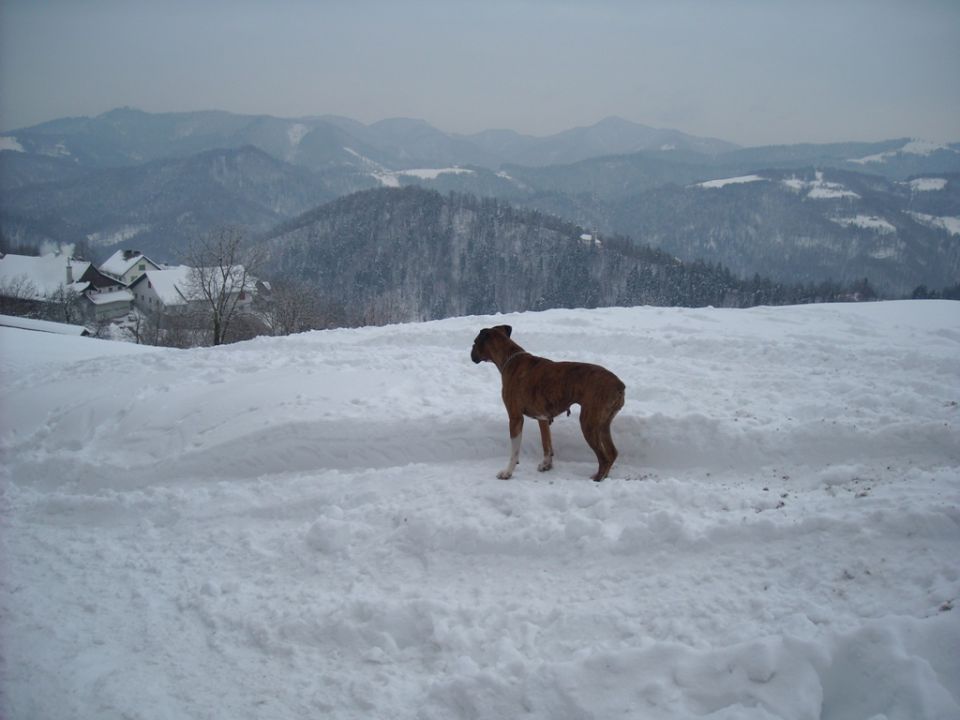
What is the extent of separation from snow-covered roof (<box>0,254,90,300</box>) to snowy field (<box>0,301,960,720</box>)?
75.5 m

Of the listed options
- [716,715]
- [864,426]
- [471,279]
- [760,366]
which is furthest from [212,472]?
[471,279]

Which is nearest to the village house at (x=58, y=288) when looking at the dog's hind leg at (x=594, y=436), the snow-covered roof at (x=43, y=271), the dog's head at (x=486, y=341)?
the snow-covered roof at (x=43, y=271)

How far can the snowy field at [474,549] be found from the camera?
12.0 feet

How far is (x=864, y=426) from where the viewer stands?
700 cm

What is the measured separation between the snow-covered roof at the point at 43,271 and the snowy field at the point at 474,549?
75519mm

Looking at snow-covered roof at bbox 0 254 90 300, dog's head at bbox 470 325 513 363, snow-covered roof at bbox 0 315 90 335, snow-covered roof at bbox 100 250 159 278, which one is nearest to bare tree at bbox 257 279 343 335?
snow-covered roof at bbox 0 315 90 335

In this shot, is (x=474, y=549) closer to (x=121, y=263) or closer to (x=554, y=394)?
(x=554, y=394)

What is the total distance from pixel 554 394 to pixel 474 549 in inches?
79.7

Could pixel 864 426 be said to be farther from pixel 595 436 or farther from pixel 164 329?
pixel 164 329

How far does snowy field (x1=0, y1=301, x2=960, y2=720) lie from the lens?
3.67 metres

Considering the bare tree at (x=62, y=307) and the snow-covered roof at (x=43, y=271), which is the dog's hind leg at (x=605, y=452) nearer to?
the bare tree at (x=62, y=307)

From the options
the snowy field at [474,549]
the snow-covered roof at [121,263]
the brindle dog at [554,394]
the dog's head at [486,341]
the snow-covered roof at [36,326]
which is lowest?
the snow-covered roof at [36,326]

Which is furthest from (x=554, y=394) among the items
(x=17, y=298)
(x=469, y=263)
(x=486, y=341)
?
(x=469, y=263)

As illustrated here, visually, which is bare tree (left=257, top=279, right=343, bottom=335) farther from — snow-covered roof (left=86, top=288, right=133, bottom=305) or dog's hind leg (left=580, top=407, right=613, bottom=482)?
snow-covered roof (left=86, top=288, right=133, bottom=305)
